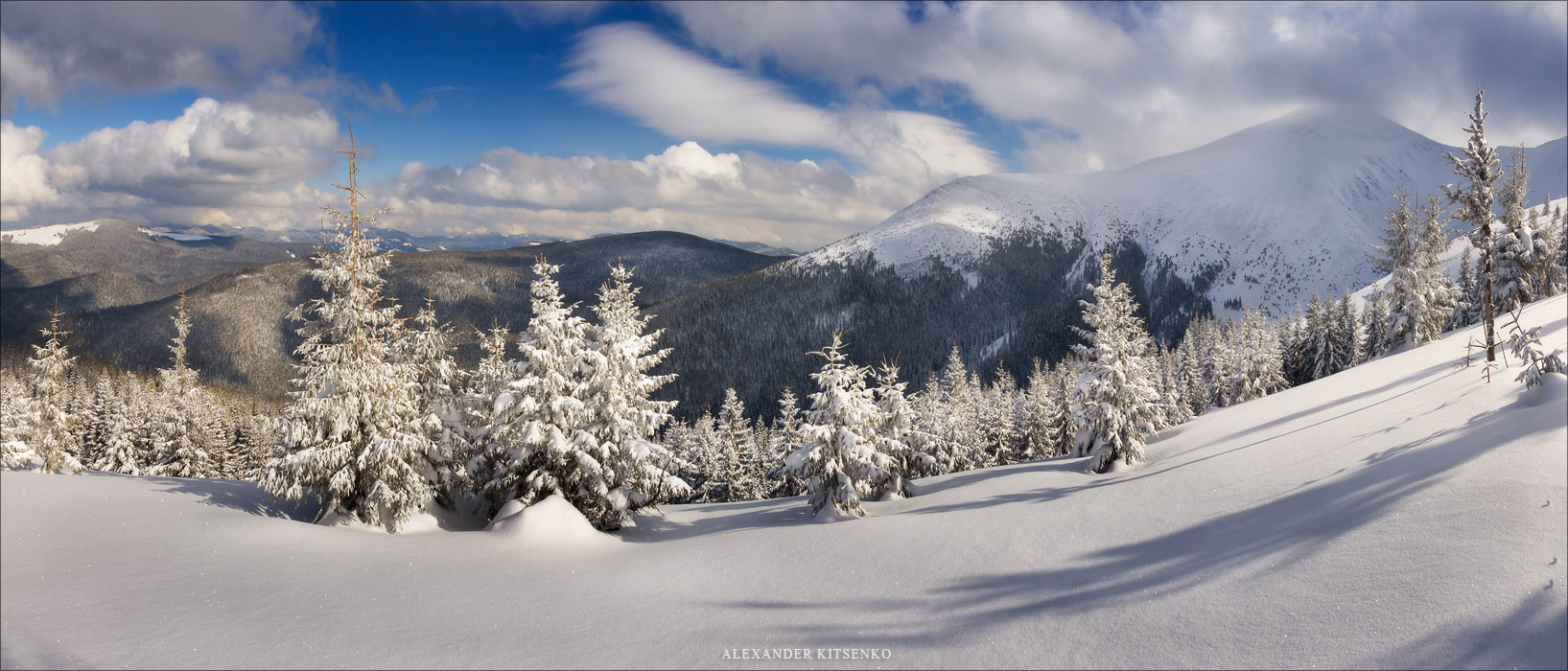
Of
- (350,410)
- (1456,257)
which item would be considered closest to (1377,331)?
(350,410)

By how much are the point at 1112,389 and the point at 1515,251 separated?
26.7 m

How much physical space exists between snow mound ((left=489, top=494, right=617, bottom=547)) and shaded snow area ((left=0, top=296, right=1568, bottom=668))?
86 mm

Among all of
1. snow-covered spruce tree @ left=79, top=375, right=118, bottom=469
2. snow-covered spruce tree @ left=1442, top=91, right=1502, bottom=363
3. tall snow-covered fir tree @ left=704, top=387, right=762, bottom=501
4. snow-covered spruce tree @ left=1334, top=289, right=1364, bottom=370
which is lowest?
tall snow-covered fir tree @ left=704, top=387, right=762, bottom=501

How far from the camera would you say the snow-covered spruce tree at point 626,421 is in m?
19.6

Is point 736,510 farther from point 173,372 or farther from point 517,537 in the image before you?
point 173,372

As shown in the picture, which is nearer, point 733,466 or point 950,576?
point 950,576

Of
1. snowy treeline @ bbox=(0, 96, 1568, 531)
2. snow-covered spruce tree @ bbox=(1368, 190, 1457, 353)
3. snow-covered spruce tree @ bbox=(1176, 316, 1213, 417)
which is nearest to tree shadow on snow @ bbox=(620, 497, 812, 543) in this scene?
snowy treeline @ bbox=(0, 96, 1568, 531)

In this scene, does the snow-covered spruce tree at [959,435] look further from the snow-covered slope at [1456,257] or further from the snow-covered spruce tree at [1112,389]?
the snow-covered slope at [1456,257]

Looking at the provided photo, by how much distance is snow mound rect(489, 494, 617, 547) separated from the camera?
1608cm

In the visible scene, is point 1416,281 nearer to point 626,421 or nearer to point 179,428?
point 626,421

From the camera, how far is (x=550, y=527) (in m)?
16.5

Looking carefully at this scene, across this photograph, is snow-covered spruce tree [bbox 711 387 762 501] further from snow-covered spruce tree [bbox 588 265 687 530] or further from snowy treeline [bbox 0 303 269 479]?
snowy treeline [bbox 0 303 269 479]

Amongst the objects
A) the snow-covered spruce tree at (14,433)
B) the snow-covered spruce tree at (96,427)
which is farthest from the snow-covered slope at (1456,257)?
the snow-covered spruce tree at (96,427)

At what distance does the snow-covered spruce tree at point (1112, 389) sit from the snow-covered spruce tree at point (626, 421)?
1532 centimetres
